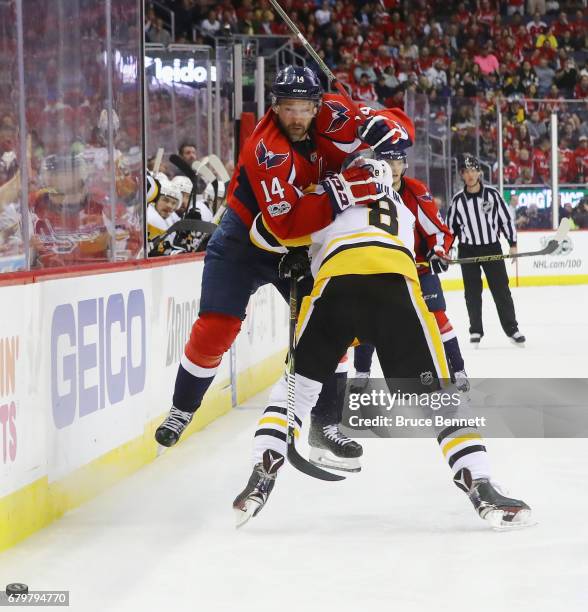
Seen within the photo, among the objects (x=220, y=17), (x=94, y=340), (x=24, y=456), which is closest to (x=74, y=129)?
(x=94, y=340)

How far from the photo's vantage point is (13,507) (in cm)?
326

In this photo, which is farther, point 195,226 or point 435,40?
point 435,40

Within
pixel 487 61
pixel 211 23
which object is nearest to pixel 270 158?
pixel 211 23

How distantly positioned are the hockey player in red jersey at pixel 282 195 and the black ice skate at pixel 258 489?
63 cm

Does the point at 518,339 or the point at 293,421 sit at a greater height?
the point at 293,421

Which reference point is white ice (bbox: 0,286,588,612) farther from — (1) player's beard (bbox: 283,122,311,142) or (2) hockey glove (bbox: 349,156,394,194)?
(1) player's beard (bbox: 283,122,311,142)

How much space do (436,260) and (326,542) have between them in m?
2.71

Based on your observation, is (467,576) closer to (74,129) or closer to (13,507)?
(13,507)

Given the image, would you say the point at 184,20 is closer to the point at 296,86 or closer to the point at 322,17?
the point at 322,17

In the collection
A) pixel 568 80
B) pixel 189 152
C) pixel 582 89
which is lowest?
pixel 189 152

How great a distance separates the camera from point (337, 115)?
3852 millimetres

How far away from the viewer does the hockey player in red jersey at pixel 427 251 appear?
5.62 meters

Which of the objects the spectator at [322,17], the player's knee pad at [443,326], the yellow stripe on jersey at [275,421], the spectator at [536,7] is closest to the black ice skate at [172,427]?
the yellow stripe on jersey at [275,421]

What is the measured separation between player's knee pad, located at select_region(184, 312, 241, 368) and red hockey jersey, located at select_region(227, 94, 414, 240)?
34cm
